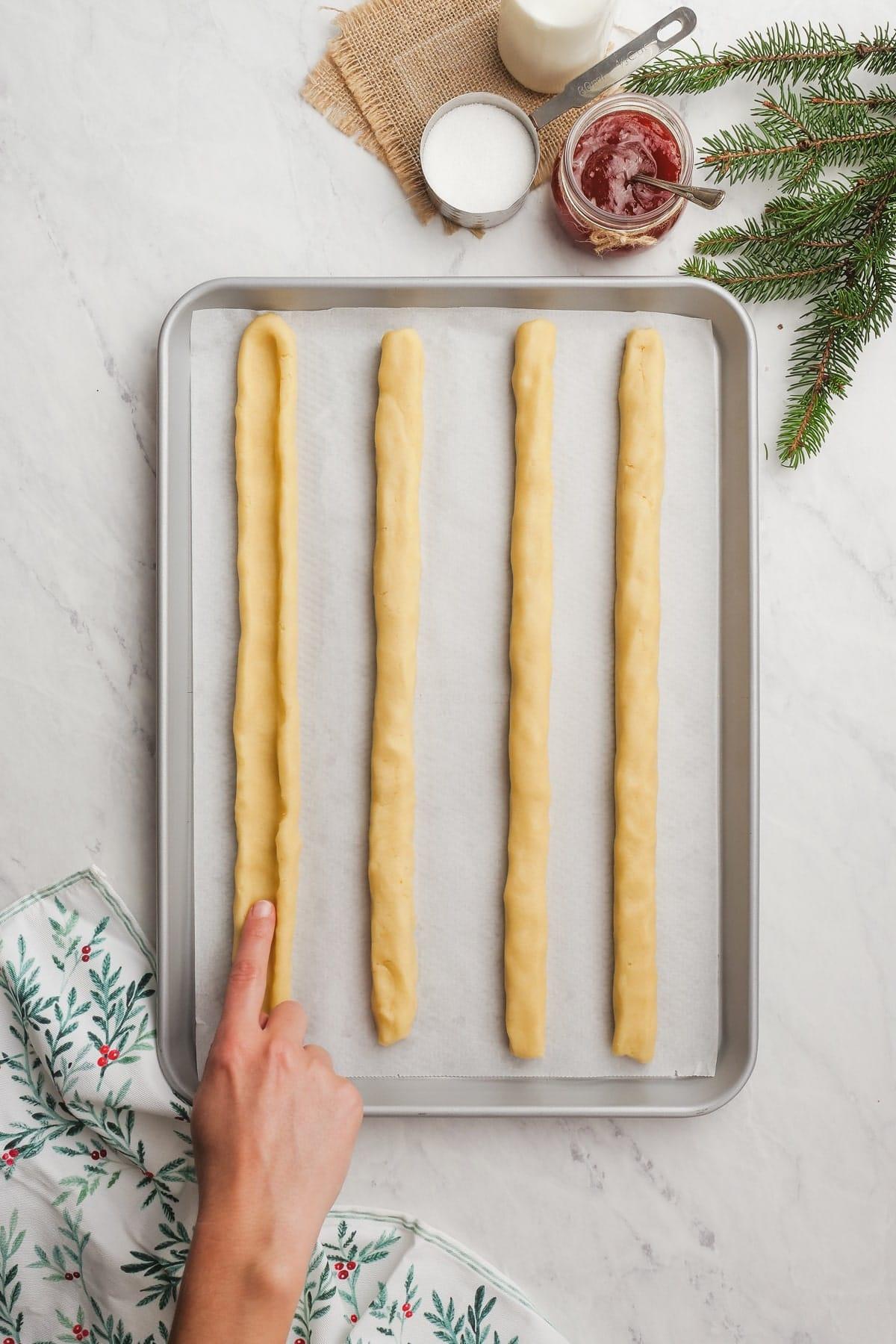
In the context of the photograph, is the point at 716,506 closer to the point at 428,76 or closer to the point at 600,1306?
the point at 428,76

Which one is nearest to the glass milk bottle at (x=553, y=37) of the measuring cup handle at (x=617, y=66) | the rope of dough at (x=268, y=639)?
the measuring cup handle at (x=617, y=66)

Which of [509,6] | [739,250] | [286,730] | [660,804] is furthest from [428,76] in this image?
[660,804]

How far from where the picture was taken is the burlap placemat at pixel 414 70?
1074 millimetres

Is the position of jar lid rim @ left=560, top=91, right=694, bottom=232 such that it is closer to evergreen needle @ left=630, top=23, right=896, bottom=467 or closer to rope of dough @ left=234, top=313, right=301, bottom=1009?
evergreen needle @ left=630, top=23, right=896, bottom=467

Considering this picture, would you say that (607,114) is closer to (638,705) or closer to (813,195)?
(813,195)

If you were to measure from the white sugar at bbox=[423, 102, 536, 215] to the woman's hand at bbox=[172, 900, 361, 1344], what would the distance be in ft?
Result: 2.78

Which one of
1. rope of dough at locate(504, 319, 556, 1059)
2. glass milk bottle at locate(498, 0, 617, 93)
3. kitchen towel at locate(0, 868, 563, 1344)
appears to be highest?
glass milk bottle at locate(498, 0, 617, 93)

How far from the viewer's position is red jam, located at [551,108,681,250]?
0.99 meters

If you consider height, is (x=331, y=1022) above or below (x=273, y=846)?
below

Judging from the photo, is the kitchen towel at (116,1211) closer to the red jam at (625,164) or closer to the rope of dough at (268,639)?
the rope of dough at (268,639)

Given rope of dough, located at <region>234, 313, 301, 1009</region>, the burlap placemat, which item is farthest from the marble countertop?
rope of dough, located at <region>234, 313, 301, 1009</region>

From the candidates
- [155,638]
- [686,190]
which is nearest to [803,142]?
[686,190]

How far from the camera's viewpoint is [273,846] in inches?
41.4

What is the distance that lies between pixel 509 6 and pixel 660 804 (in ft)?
3.00
